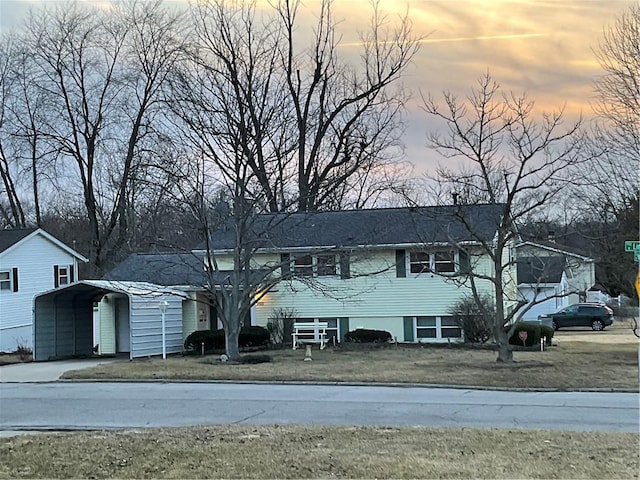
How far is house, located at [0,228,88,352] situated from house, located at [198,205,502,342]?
Result: 9469mm

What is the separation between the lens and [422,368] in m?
23.5

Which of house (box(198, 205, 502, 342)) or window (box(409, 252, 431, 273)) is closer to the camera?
house (box(198, 205, 502, 342))

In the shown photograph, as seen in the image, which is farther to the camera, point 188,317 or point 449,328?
point 188,317

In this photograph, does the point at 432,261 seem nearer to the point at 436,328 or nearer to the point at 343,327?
the point at 436,328

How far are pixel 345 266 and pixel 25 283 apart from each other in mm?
15338

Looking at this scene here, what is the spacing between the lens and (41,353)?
30.8 meters

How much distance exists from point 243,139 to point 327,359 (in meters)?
7.87

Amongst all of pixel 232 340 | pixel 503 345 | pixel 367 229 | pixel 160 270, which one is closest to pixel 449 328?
pixel 367 229

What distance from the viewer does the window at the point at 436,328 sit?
33.6 m

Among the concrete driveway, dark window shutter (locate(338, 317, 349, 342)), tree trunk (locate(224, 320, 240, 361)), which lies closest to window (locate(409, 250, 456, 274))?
dark window shutter (locate(338, 317, 349, 342))

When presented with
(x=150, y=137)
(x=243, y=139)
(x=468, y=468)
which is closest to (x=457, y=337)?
(x=243, y=139)

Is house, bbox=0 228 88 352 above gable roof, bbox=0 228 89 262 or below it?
below

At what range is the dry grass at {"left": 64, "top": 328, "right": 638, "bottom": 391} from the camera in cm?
2052

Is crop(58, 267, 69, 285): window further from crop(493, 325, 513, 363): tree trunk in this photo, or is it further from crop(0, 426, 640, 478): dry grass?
crop(0, 426, 640, 478): dry grass
